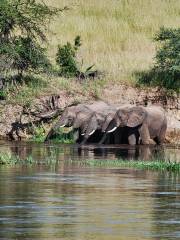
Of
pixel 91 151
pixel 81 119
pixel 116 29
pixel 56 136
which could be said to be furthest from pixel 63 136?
pixel 116 29

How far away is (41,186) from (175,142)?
20773mm

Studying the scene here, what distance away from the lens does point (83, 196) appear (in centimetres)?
1923

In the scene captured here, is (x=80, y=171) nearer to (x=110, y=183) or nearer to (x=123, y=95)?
(x=110, y=183)

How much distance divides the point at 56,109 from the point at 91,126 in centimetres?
244

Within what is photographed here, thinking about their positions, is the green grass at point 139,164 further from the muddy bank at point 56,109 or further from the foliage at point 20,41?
the foliage at point 20,41

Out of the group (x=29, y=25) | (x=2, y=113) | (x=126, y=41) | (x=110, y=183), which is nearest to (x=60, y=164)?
(x=110, y=183)

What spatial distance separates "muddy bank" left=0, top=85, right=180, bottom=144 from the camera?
41094 millimetres

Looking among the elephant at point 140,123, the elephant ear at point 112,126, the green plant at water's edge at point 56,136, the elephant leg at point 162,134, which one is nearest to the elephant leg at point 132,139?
the elephant at point 140,123

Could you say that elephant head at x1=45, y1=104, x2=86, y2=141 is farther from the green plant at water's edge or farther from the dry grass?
the dry grass

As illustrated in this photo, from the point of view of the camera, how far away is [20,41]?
4425 cm

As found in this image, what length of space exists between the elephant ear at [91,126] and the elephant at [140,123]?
430 millimetres

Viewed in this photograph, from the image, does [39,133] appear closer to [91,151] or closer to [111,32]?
[91,151]

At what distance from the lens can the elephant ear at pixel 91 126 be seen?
40.2 m

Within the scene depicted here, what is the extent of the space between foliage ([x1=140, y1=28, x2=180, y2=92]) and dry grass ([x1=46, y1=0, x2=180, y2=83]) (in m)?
0.83
